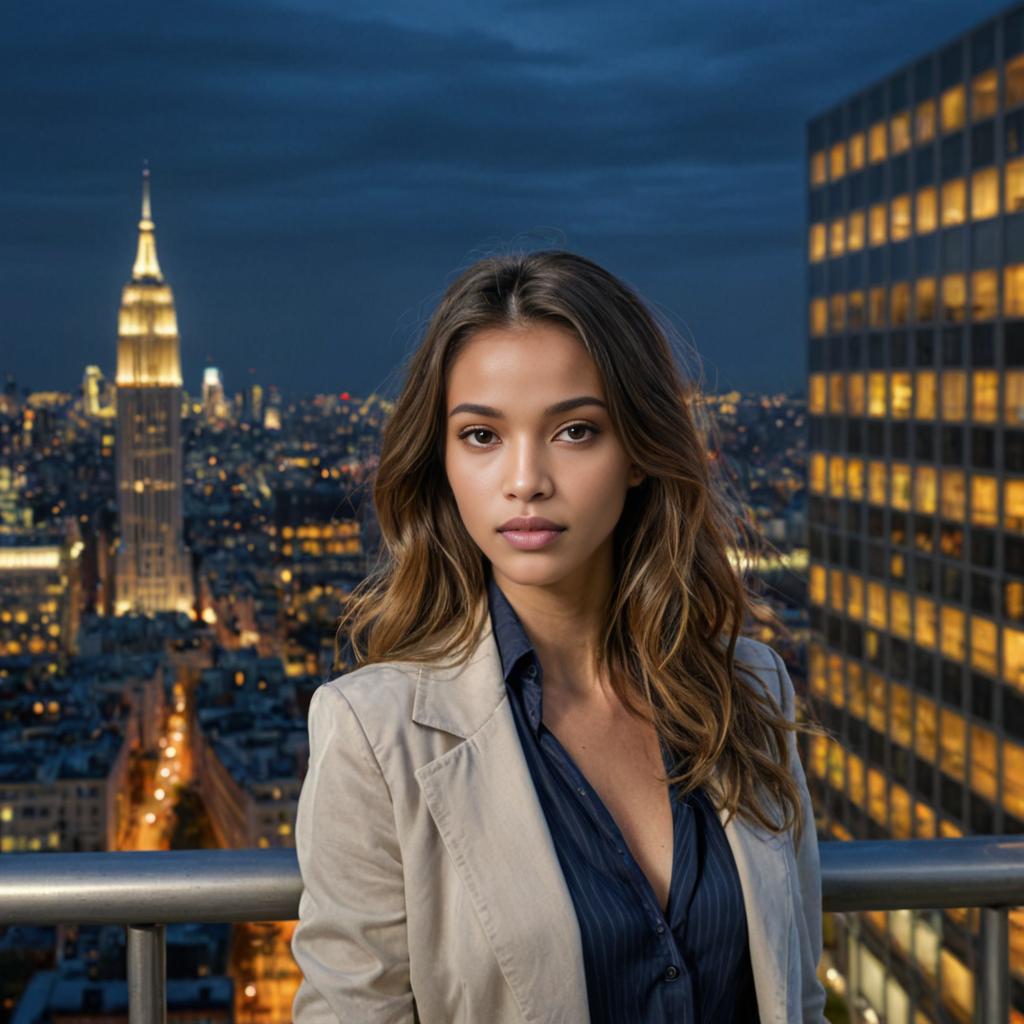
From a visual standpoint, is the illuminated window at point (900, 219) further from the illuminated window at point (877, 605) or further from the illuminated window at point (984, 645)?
the illuminated window at point (984, 645)

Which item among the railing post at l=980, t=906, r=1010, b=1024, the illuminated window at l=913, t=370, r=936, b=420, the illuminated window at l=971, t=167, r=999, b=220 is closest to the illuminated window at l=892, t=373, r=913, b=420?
the illuminated window at l=913, t=370, r=936, b=420

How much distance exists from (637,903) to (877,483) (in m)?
42.7

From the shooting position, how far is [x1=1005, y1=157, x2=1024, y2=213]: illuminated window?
A: 3362cm

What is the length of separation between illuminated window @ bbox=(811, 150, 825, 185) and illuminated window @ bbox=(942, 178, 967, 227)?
8.08 m

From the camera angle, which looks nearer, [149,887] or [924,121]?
[149,887]

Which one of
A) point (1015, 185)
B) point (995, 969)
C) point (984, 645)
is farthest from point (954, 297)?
point (995, 969)

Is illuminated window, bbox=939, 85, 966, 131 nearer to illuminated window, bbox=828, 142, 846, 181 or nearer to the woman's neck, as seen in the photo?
illuminated window, bbox=828, 142, 846, 181

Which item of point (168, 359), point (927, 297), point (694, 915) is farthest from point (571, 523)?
point (168, 359)

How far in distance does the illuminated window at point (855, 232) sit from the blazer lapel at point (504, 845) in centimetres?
4301

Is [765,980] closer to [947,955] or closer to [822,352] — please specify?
[947,955]

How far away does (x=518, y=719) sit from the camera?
2.18 metres

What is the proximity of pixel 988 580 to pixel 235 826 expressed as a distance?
3477cm

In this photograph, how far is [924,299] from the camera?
A: 39375 millimetres

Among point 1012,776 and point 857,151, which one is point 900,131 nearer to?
point 857,151
